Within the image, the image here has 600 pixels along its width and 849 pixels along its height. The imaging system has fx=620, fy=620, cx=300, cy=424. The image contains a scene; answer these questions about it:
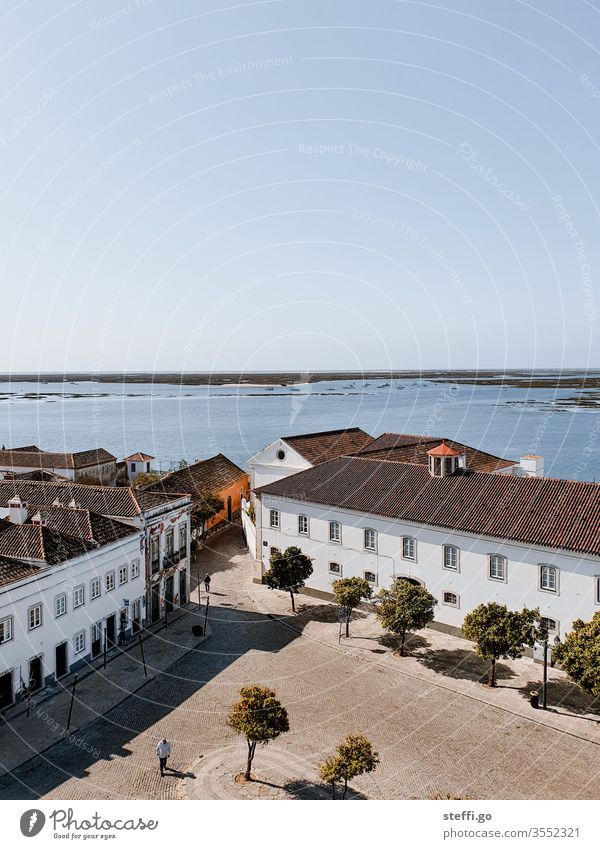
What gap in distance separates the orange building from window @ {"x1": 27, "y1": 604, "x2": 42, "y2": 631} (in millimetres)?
26021

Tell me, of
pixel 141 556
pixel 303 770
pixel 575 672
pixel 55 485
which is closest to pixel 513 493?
pixel 575 672

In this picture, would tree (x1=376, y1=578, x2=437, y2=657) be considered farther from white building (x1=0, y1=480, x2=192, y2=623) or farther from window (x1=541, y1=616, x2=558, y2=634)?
white building (x1=0, y1=480, x2=192, y2=623)

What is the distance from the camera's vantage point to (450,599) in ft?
107

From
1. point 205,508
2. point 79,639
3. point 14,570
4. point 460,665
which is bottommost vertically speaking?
point 460,665

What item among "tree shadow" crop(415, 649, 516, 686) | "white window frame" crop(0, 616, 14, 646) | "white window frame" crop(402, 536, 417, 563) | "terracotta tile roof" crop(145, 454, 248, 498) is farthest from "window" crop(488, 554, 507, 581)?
"terracotta tile roof" crop(145, 454, 248, 498)

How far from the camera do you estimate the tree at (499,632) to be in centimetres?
2630

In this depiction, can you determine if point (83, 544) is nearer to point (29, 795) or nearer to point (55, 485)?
point (29, 795)

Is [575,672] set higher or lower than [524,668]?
higher

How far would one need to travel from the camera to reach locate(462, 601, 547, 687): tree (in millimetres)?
26297

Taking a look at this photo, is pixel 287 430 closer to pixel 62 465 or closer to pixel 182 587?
pixel 62 465

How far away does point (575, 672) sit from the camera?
23281mm

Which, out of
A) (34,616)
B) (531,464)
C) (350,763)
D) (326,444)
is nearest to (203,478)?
A: (326,444)

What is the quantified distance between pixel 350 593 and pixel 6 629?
16.1m

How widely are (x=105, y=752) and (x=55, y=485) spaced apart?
27.3m
